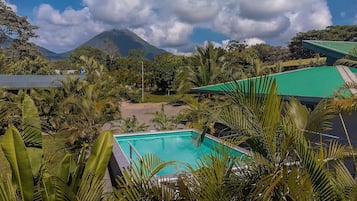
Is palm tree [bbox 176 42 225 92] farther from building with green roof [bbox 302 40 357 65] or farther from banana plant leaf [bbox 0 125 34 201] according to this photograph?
banana plant leaf [bbox 0 125 34 201]

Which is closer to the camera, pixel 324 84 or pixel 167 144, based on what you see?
pixel 324 84

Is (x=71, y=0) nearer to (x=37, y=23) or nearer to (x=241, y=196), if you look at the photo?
(x=37, y=23)

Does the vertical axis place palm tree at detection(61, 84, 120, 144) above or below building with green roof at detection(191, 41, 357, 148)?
below

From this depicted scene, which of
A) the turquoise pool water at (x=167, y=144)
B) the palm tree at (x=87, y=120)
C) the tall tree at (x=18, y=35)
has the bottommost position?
the turquoise pool water at (x=167, y=144)

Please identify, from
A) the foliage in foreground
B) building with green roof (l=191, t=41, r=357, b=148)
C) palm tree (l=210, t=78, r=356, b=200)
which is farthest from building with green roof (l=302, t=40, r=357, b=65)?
the foliage in foreground

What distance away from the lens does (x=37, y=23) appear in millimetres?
41812

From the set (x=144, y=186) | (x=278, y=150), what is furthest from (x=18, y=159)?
(x=278, y=150)

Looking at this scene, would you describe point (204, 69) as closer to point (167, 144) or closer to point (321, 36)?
point (167, 144)

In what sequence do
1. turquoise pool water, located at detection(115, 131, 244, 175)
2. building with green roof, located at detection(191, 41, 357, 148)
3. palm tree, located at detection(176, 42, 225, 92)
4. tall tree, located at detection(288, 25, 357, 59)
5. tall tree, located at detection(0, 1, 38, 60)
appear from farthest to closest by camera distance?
tall tree, located at detection(288, 25, 357, 59), tall tree, located at detection(0, 1, 38, 60), palm tree, located at detection(176, 42, 225, 92), turquoise pool water, located at detection(115, 131, 244, 175), building with green roof, located at detection(191, 41, 357, 148)

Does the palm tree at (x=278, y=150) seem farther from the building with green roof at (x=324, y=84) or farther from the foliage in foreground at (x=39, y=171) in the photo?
the building with green roof at (x=324, y=84)

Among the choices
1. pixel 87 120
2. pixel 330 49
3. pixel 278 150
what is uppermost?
pixel 330 49

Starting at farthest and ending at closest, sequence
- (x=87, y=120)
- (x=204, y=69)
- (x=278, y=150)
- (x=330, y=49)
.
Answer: (x=204, y=69), (x=330, y=49), (x=87, y=120), (x=278, y=150)

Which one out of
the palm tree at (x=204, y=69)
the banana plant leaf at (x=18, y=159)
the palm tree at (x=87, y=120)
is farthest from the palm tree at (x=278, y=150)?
the palm tree at (x=204, y=69)

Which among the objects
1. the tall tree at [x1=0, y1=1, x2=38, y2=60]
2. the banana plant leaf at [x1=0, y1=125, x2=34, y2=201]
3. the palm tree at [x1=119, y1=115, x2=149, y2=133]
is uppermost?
the tall tree at [x1=0, y1=1, x2=38, y2=60]
